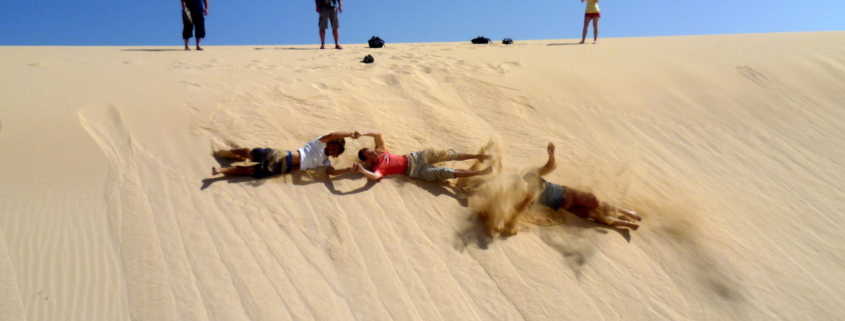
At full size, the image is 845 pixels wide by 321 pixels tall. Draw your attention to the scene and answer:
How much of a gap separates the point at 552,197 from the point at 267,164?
2520 mm

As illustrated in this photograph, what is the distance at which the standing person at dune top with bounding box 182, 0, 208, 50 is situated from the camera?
853 cm

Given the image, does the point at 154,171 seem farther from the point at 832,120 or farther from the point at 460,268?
the point at 832,120

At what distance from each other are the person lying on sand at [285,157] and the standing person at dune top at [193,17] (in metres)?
5.29

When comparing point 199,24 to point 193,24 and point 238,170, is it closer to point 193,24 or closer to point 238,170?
point 193,24

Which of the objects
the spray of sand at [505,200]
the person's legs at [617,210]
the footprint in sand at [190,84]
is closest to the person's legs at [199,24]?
the footprint in sand at [190,84]

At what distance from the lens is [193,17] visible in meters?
8.77

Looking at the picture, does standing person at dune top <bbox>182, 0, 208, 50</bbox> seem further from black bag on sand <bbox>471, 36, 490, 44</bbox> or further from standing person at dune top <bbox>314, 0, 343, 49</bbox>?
black bag on sand <bbox>471, 36, 490, 44</bbox>

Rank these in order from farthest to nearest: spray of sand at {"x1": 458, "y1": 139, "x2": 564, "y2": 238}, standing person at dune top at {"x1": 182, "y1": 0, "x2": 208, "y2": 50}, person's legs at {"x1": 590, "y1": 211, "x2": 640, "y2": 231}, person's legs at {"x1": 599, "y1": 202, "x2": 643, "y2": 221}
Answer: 1. standing person at dune top at {"x1": 182, "y1": 0, "x2": 208, "y2": 50}
2. person's legs at {"x1": 599, "y1": 202, "x2": 643, "y2": 221}
3. person's legs at {"x1": 590, "y1": 211, "x2": 640, "y2": 231}
4. spray of sand at {"x1": 458, "y1": 139, "x2": 564, "y2": 238}

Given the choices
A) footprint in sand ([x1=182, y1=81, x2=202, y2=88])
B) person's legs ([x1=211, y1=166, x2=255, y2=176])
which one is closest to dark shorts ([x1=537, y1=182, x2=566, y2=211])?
person's legs ([x1=211, y1=166, x2=255, y2=176])

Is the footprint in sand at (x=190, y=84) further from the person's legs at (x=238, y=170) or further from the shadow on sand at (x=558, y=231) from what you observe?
the shadow on sand at (x=558, y=231)

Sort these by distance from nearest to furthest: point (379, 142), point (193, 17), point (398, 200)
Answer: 1. point (398, 200)
2. point (379, 142)
3. point (193, 17)

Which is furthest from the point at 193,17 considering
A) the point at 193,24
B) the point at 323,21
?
the point at 323,21

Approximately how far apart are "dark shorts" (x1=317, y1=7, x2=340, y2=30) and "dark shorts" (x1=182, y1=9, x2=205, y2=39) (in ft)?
6.98

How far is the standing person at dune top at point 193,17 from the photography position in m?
8.53
